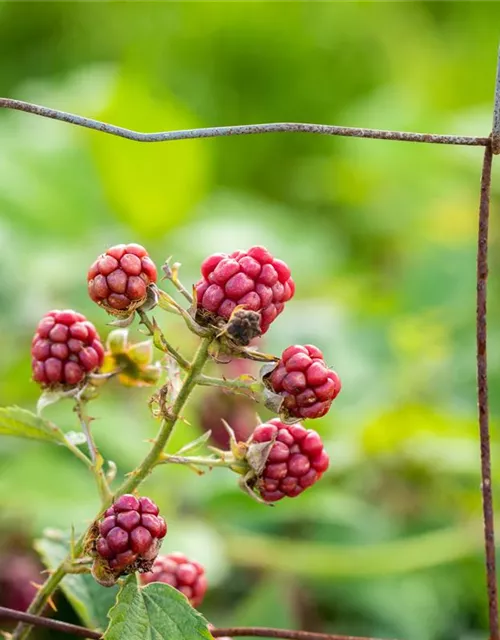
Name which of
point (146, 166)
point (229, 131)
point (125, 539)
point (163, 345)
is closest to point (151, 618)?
point (125, 539)

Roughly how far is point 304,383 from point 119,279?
126 millimetres

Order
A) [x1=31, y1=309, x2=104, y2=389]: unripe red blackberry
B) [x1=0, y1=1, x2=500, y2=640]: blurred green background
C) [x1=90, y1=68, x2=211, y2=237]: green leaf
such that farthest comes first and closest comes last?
[x1=90, y1=68, x2=211, y2=237]: green leaf → [x1=0, y1=1, x2=500, y2=640]: blurred green background → [x1=31, y1=309, x2=104, y2=389]: unripe red blackberry

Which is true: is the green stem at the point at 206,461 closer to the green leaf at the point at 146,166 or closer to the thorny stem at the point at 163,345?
the thorny stem at the point at 163,345

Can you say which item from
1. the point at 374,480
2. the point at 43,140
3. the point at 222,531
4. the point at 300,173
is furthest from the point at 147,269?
the point at 300,173

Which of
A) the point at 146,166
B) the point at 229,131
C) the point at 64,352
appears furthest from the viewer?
the point at 146,166

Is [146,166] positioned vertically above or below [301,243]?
above

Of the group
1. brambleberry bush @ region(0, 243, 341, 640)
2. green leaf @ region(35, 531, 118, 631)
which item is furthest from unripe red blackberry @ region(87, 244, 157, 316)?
green leaf @ region(35, 531, 118, 631)

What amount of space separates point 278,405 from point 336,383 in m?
0.04

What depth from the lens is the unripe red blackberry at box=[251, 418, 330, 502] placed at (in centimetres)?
Result: 64

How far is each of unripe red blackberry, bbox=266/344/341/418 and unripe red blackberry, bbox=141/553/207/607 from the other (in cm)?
17

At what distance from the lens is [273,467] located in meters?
0.64

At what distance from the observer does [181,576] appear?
0.71 meters

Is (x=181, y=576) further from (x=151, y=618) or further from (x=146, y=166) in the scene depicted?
(x=146, y=166)

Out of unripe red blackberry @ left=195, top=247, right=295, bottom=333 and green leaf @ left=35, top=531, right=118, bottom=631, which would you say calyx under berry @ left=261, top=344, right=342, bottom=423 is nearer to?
unripe red blackberry @ left=195, top=247, right=295, bottom=333
